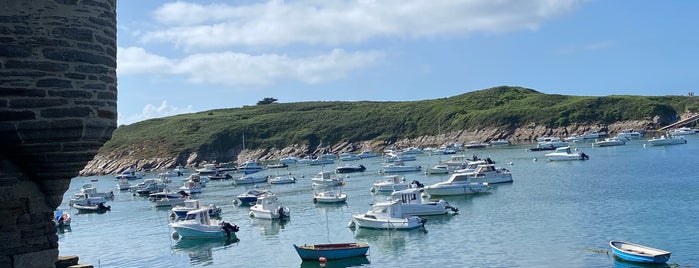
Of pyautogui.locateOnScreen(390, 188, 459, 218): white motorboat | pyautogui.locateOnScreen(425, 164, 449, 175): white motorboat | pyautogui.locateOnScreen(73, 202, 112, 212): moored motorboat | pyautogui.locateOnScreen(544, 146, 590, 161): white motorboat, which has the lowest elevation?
pyautogui.locateOnScreen(390, 188, 459, 218): white motorboat

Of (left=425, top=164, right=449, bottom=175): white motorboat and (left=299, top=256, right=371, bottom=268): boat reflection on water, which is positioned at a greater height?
(left=425, top=164, right=449, bottom=175): white motorboat

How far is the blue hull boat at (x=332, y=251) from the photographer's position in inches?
1427

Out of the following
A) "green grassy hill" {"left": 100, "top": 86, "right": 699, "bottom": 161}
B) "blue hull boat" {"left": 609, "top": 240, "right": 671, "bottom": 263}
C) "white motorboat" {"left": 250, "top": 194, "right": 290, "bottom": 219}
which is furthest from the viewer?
"green grassy hill" {"left": 100, "top": 86, "right": 699, "bottom": 161}

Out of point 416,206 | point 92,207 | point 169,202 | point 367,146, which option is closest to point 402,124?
point 367,146

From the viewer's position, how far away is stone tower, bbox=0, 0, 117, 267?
8891 mm

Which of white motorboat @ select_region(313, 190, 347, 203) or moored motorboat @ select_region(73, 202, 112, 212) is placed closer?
white motorboat @ select_region(313, 190, 347, 203)

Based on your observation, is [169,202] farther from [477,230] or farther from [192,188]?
[477,230]

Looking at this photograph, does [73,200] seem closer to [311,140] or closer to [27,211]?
[27,211]

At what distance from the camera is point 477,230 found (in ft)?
144

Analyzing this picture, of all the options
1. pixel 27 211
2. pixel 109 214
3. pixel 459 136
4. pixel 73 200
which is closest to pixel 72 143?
pixel 27 211

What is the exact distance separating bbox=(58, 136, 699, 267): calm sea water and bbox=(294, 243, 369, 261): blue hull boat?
1.21ft

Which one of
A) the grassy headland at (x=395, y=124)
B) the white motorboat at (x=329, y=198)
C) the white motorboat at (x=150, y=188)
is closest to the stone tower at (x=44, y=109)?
the white motorboat at (x=329, y=198)

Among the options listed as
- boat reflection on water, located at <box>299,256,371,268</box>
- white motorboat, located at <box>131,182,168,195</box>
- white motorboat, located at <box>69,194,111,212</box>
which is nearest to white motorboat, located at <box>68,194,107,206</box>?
white motorboat, located at <box>69,194,111,212</box>

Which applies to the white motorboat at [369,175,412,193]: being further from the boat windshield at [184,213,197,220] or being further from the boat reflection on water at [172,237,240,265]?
the boat reflection on water at [172,237,240,265]
